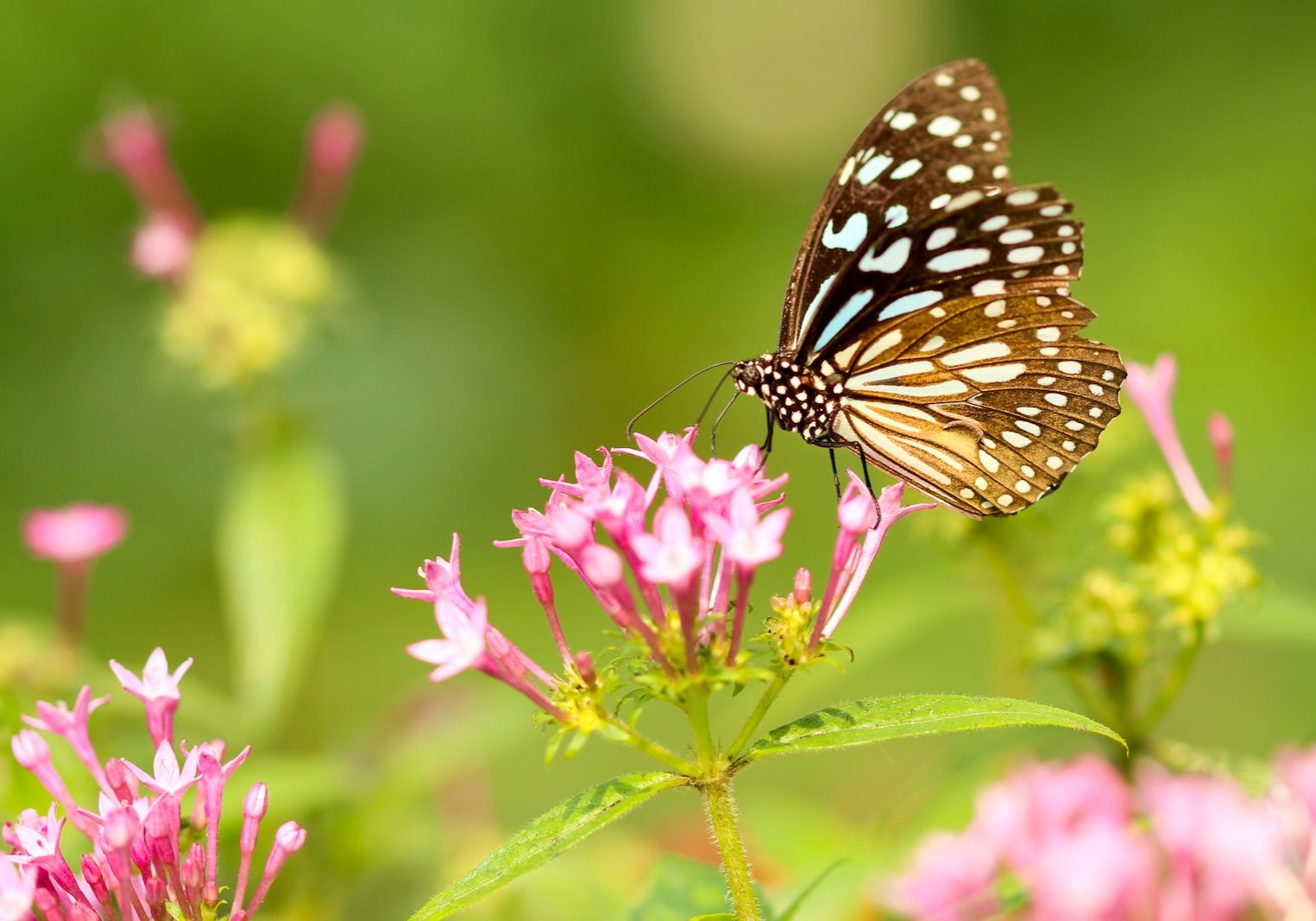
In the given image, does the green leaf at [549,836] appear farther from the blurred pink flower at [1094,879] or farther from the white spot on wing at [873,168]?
the white spot on wing at [873,168]

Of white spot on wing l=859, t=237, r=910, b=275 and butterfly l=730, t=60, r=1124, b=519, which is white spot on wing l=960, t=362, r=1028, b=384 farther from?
white spot on wing l=859, t=237, r=910, b=275

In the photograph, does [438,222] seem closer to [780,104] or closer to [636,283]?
[636,283]

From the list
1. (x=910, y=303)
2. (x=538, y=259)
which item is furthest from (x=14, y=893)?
(x=538, y=259)

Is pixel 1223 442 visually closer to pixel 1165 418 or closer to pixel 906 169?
pixel 1165 418

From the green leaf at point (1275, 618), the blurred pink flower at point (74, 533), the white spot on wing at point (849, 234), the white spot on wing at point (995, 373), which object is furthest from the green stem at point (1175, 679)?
the blurred pink flower at point (74, 533)

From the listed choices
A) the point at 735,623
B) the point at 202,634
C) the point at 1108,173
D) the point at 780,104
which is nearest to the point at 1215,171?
the point at 1108,173

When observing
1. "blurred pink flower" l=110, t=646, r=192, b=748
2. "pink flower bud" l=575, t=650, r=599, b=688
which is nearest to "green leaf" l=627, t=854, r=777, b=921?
"pink flower bud" l=575, t=650, r=599, b=688
